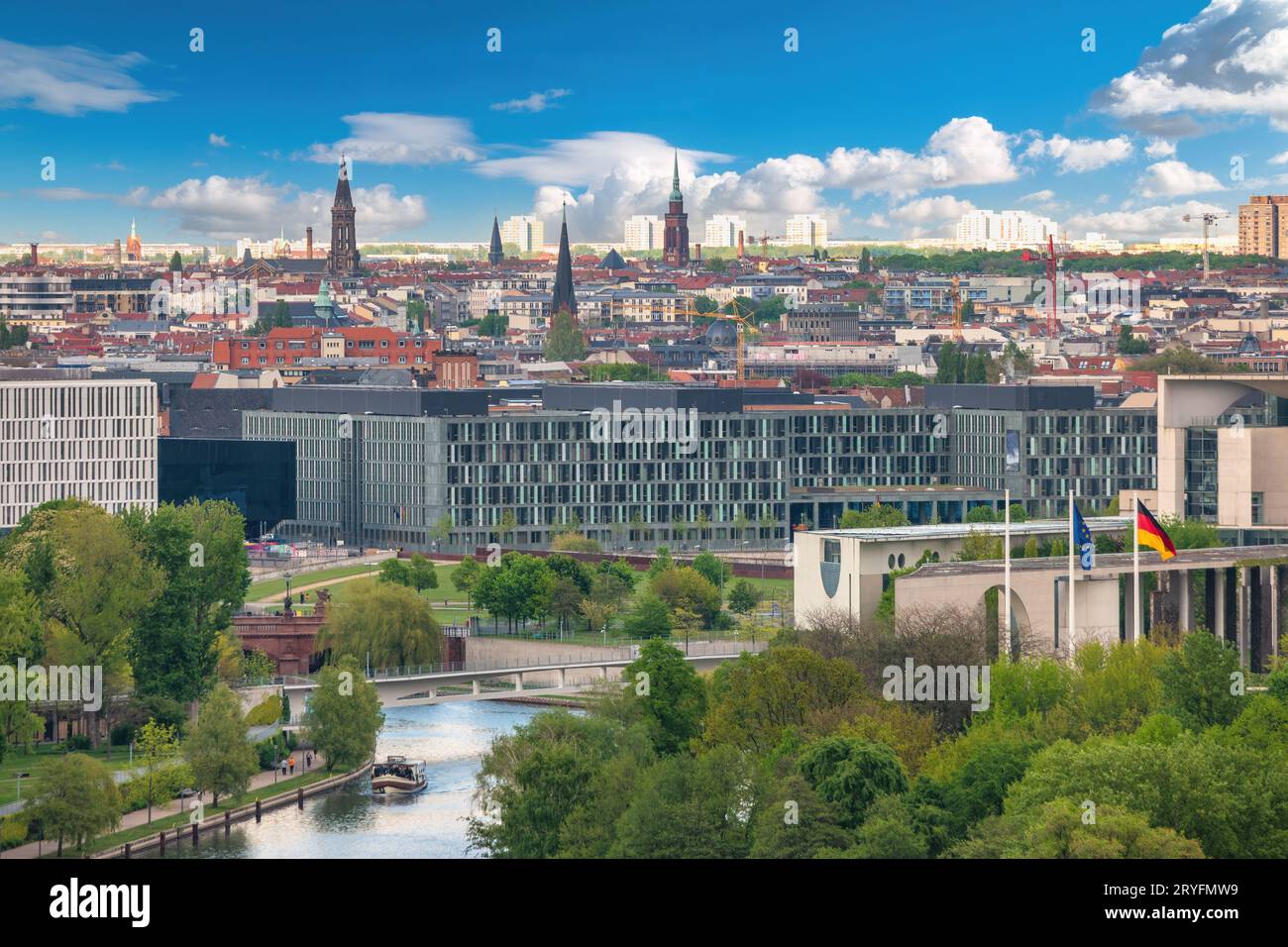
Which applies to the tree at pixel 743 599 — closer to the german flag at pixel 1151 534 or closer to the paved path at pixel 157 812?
the paved path at pixel 157 812

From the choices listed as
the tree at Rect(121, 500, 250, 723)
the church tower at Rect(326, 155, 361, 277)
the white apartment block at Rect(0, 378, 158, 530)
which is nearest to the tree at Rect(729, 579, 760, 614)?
the tree at Rect(121, 500, 250, 723)

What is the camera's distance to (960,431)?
8444 centimetres

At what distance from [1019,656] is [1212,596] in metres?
5.47

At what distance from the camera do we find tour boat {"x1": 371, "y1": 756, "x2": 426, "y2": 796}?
1526 inches

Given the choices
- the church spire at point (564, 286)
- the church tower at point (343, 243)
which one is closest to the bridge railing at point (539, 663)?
the church spire at point (564, 286)

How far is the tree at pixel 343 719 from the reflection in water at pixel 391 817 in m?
0.60

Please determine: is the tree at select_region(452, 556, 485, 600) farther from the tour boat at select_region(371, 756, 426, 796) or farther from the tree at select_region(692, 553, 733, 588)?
the tour boat at select_region(371, 756, 426, 796)

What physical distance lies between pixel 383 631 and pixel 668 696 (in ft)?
50.9

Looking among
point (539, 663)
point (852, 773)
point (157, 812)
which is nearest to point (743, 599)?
point (539, 663)

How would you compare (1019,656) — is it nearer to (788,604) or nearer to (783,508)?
(788,604)

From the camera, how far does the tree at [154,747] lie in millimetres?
37344
